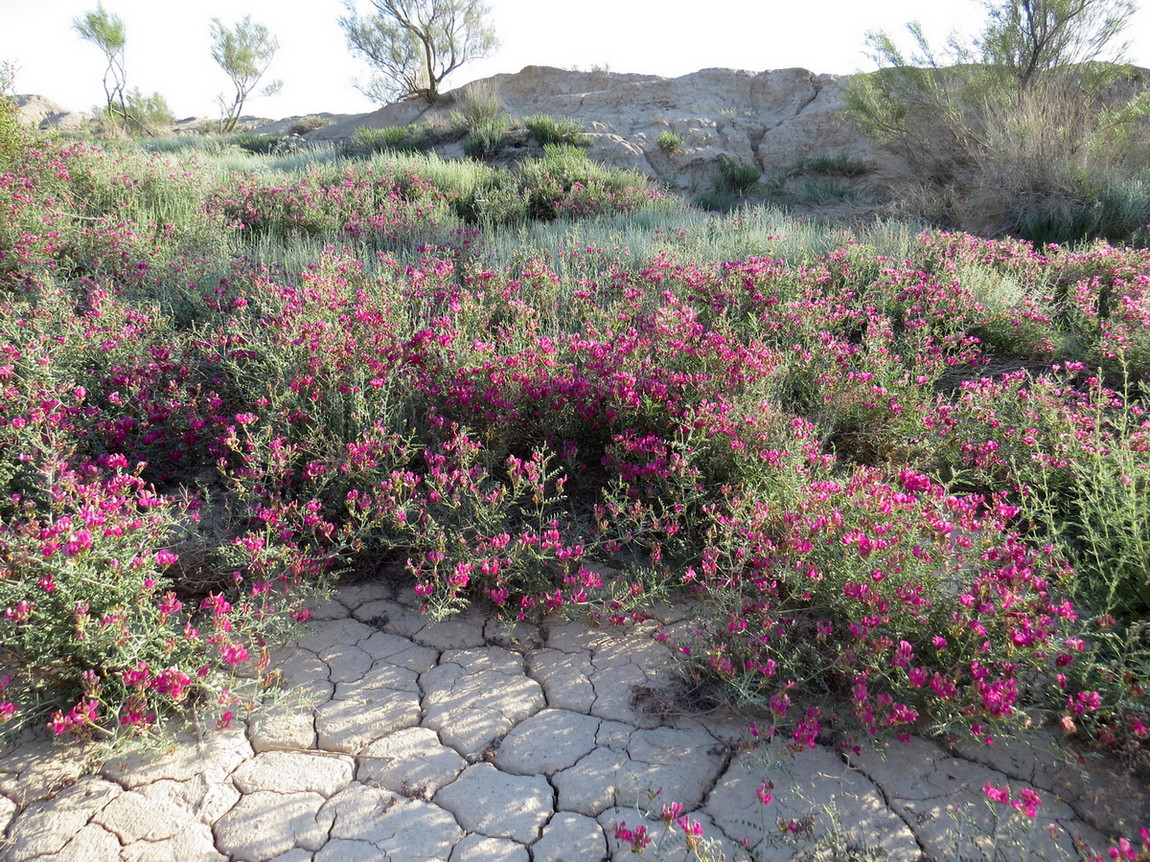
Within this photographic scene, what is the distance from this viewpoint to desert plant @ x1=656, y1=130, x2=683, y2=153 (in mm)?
14945

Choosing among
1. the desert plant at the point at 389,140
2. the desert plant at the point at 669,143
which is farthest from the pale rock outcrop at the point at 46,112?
the desert plant at the point at 669,143

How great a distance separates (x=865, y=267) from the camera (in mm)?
5754

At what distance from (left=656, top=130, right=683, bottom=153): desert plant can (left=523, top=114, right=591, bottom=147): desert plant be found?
171 cm

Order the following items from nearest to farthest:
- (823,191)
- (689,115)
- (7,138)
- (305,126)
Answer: (7,138), (823,191), (689,115), (305,126)

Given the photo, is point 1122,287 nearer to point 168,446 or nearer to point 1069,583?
point 1069,583

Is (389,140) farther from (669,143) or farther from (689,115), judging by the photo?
(689,115)

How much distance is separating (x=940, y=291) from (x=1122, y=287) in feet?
5.17

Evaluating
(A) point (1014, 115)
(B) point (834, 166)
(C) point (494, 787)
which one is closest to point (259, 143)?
(B) point (834, 166)

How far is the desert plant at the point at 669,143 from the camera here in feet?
49.0

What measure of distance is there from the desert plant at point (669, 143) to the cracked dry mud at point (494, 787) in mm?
14468

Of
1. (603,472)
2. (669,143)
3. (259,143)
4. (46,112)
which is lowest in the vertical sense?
(603,472)

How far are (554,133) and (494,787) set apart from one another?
45.9ft

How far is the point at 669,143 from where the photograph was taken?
14945mm

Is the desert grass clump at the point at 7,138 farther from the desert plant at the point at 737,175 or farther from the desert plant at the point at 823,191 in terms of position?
the desert plant at the point at 823,191
